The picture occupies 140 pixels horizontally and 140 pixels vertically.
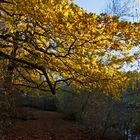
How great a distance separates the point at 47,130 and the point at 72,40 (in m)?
12.3

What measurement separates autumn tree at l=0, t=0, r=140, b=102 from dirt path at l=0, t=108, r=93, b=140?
5.92m

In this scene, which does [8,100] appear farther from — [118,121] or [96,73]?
[118,121]

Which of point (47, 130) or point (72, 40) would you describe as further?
point (47, 130)

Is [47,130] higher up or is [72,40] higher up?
[72,40]

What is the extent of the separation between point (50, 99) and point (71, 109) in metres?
5.42

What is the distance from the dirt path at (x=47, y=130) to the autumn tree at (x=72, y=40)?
5.92m

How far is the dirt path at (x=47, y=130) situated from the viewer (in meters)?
20.1

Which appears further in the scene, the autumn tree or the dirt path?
the dirt path

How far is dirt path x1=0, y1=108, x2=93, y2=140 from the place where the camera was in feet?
66.0

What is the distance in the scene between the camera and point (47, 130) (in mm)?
22062

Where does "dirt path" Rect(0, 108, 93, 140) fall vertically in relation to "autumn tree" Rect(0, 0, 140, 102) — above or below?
below

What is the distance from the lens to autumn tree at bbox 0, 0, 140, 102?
32.7ft

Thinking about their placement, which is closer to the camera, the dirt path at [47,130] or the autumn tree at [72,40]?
the autumn tree at [72,40]

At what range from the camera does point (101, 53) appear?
10.6 m
